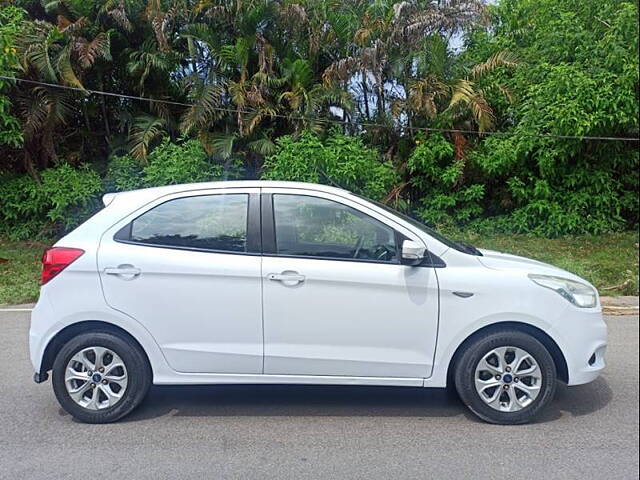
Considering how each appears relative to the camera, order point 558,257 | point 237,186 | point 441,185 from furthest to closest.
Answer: point 441,185 < point 558,257 < point 237,186

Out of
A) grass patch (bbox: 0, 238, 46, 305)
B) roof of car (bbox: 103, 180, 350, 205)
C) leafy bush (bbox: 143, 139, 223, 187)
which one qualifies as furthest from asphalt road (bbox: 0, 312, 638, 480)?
leafy bush (bbox: 143, 139, 223, 187)

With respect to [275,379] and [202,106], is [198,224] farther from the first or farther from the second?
[202,106]

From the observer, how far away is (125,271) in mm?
3988

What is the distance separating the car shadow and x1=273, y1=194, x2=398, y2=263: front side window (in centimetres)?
119

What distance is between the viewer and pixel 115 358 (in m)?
4.04

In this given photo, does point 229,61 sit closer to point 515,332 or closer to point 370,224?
point 370,224

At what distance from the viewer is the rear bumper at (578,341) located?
390cm

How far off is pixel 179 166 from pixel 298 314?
817cm

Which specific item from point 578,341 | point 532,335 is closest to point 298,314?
point 532,335

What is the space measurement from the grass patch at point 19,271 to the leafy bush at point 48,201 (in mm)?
508

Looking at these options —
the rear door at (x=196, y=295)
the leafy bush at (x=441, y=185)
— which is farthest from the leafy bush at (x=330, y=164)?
the rear door at (x=196, y=295)

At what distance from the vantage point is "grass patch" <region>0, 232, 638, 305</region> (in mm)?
8430

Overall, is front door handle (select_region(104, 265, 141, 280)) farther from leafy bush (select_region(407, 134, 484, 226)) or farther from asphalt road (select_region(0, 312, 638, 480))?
leafy bush (select_region(407, 134, 484, 226))

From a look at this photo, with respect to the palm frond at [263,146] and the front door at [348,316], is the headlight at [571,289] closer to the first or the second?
the front door at [348,316]
